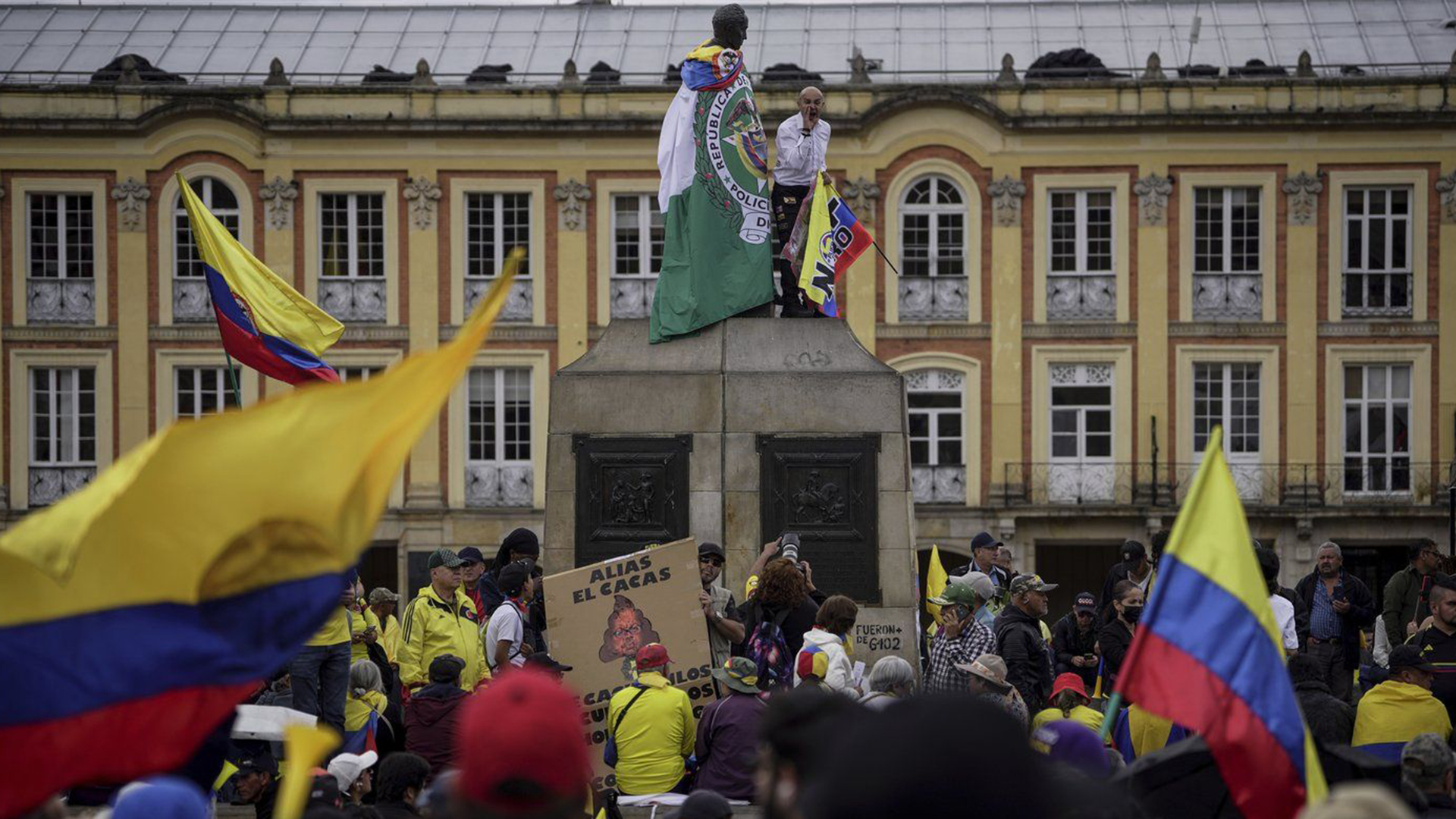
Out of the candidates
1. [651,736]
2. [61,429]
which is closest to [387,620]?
[651,736]

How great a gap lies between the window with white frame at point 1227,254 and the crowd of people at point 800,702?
2351cm

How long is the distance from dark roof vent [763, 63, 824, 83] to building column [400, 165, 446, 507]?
23.0ft

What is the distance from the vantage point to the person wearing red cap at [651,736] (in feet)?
33.4

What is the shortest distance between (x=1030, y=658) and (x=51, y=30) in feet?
126

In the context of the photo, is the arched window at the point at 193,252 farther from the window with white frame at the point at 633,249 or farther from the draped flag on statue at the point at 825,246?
the draped flag on statue at the point at 825,246

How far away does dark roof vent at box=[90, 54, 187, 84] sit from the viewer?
135 feet

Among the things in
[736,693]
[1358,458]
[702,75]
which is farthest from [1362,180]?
[736,693]

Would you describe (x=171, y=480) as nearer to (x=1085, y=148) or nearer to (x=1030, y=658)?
(x=1030, y=658)

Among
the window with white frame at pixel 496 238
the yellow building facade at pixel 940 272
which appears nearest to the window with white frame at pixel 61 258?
the yellow building facade at pixel 940 272

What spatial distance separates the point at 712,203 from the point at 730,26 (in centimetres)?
118

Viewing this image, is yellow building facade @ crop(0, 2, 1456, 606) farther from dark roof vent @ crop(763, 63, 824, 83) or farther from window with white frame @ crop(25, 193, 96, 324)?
dark roof vent @ crop(763, 63, 824, 83)

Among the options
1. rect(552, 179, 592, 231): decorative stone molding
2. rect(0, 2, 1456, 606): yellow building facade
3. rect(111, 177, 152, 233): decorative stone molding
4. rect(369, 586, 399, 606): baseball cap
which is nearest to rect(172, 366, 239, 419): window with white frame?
rect(0, 2, 1456, 606): yellow building facade

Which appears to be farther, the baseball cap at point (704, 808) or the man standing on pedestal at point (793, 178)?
the man standing on pedestal at point (793, 178)

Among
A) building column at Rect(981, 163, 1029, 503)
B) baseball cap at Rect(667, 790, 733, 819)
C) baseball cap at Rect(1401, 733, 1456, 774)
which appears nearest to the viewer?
baseball cap at Rect(667, 790, 733, 819)
